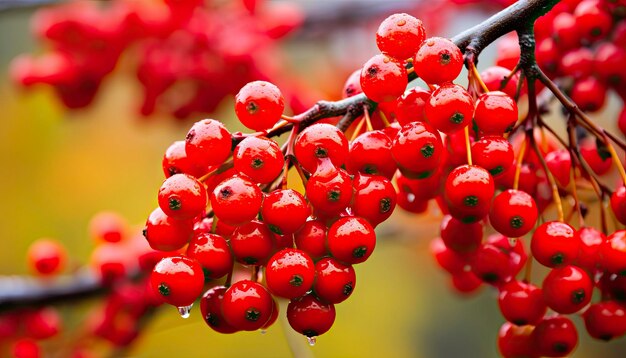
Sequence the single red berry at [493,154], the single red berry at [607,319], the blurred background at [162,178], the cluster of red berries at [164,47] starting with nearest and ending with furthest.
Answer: the single red berry at [493,154]
the single red berry at [607,319]
the cluster of red berries at [164,47]
the blurred background at [162,178]

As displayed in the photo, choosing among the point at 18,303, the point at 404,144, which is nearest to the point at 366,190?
the point at 404,144

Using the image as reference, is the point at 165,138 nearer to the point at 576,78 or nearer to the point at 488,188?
the point at 576,78

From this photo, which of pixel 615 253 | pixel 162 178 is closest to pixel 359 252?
pixel 615 253

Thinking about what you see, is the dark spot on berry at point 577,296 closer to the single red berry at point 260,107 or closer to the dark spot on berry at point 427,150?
the dark spot on berry at point 427,150

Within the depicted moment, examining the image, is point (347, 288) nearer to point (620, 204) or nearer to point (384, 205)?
point (384, 205)

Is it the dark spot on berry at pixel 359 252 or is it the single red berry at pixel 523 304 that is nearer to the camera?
the dark spot on berry at pixel 359 252

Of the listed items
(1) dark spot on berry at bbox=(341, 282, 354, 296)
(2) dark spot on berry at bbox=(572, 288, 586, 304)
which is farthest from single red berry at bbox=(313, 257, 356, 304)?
(2) dark spot on berry at bbox=(572, 288, 586, 304)

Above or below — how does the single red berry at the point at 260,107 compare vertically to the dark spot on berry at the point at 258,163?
above

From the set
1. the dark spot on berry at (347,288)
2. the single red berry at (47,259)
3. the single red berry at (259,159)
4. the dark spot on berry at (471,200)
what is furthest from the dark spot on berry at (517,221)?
the single red berry at (47,259)
